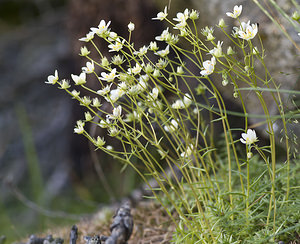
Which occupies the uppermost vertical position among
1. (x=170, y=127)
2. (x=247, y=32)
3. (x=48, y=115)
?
(x=48, y=115)

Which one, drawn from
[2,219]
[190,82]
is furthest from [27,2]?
[190,82]

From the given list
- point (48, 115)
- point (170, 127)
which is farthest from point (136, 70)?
point (48, 115)

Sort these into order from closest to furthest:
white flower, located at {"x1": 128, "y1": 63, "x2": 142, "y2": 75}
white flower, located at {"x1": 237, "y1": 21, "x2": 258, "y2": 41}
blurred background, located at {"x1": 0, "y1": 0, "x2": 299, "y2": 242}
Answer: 1. white flower, located at {"x1": 237, "y1": 21, "x2": 258, "y2": 41}
2. white flower, located at {"x1": 128, "y1": 63, "x2": 142, "y2": 75}
3. blurred background, located at {"x1": 0, "y1": 0, "x2": 299, "y2": 242}

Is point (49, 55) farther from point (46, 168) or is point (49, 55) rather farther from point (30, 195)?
point (30, 195)

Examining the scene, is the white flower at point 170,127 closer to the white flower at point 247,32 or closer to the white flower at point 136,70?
the white flower at point 136,70

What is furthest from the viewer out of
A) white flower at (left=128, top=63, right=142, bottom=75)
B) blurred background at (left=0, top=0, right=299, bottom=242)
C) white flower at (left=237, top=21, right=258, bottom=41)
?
blurred background at (left=0, top=0, right=299, bottom=242)

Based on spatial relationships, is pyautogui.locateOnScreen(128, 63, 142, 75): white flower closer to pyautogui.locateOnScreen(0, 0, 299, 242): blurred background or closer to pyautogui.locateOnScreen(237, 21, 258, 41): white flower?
pyautogui.locateOnScreen(237, 21, 258, 41): white flower

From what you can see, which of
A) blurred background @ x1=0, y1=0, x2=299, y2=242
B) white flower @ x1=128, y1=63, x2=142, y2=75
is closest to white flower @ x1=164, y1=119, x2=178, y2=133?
white flower @ x1=128, y1=63, x2=142, y2=75

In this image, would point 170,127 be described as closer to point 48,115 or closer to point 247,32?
point 247,32

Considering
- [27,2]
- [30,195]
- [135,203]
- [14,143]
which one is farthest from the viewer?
[27,2]
